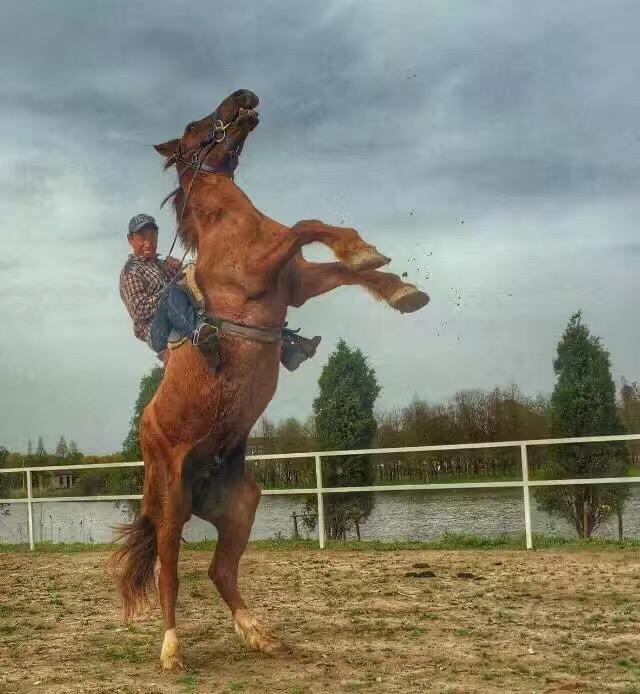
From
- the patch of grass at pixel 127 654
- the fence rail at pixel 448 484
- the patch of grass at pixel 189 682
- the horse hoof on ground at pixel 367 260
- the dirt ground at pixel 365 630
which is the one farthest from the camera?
the fence rail at pixel 448 484

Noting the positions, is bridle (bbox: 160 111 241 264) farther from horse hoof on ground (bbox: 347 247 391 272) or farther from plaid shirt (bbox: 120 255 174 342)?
horse hoof on ground (bbox: 347 247 391 272)

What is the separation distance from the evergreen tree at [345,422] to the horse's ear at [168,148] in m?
13.4

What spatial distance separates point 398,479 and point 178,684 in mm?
15907

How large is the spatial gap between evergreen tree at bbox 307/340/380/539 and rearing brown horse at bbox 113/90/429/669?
13.1 metres

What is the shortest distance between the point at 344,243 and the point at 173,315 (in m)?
0.92

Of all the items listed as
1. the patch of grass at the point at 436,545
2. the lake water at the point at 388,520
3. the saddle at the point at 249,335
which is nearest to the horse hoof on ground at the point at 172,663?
the saddle at the point at 249,335

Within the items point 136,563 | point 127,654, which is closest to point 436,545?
point 127,654

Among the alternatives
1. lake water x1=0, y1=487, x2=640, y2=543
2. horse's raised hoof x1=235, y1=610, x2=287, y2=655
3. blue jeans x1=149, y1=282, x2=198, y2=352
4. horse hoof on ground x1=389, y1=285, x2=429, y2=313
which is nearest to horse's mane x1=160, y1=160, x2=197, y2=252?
blue jeans x1=149, y1=282, x2=198, y2=352

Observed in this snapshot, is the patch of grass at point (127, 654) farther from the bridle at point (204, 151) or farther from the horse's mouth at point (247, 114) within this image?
the horse's mouth at point (247, 114)

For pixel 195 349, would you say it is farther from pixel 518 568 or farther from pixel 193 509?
pixel 518 568

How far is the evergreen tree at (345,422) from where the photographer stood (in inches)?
672

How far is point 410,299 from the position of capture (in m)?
3.13

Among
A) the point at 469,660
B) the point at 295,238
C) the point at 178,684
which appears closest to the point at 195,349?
the point at 295,238

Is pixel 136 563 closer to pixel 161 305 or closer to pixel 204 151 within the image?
pixel 161 305
